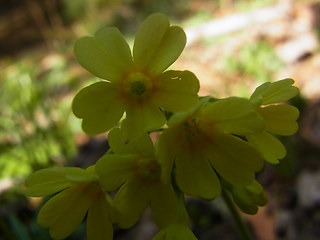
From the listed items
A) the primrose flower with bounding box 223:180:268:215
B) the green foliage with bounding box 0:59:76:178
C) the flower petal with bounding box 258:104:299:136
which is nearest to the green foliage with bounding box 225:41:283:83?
the green foliage with bounding box 0:59:76:178

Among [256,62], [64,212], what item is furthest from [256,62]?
[64,212]

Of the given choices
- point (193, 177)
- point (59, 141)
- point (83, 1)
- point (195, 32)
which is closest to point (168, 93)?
point (193, 177)

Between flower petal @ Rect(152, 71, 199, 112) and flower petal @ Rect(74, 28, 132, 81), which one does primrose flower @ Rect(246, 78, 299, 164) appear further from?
flower petal @ Rect(74, 28, 132, 81)

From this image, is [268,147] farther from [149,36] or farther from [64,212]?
[64,212]

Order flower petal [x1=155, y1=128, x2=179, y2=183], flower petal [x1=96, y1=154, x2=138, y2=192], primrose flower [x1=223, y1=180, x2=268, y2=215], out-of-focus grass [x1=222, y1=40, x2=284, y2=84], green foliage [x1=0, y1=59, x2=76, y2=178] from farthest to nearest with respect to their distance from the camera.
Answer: out-of-focus grass [x1=222, y1=40, x2=284, y2=84]
green foliage [x1=0, y1=59, x2=76, y2=178]
primrose flower [x1=223, y1=180, x2=268, y2=215]
flower petal [x1=96, y1=154, x2=138, y2=192]
flower petal [x1=155, y1=128, x2=179, y2=183]

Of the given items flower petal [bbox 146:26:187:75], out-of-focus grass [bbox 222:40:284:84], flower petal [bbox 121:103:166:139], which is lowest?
out-of-focus grass [bbox 222:40:284:84]

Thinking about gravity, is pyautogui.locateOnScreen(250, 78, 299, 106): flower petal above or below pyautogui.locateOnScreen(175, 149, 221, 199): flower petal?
above
